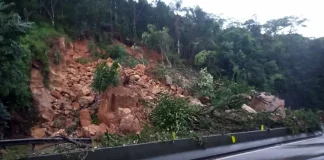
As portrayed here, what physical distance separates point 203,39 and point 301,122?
15.2 metres

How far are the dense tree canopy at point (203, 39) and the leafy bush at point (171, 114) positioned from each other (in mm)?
6195

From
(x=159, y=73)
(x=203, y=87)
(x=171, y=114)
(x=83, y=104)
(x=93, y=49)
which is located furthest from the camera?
(x=93, y=49)

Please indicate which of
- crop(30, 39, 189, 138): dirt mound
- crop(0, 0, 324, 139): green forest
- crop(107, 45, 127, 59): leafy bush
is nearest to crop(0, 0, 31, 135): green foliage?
crop(0, 0, 324, 139): green forest

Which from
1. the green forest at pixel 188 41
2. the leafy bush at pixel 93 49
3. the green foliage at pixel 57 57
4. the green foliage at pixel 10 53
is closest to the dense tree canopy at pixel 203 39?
the green forest at pixel 188 41

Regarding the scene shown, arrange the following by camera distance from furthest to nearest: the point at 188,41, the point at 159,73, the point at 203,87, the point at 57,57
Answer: the point at 188,41
the point at 159,73
the point at 203,87
the point at 57,57

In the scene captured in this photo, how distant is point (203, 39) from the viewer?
114 ft

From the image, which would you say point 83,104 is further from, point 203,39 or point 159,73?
point 203,39

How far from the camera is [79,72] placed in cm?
2205

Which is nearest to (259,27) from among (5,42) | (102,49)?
(102,49)

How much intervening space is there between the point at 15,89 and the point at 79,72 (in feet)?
24.9

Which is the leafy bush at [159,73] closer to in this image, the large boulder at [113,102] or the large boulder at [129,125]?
the large boulder at [113,102]

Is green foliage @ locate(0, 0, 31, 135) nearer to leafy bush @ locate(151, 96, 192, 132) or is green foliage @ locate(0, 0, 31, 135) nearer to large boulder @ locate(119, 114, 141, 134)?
large boulder @ locate(119, 114, 141, 134)

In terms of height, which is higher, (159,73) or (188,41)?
(188,41)

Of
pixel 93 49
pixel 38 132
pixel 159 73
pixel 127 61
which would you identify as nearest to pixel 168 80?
pixel 159 73
